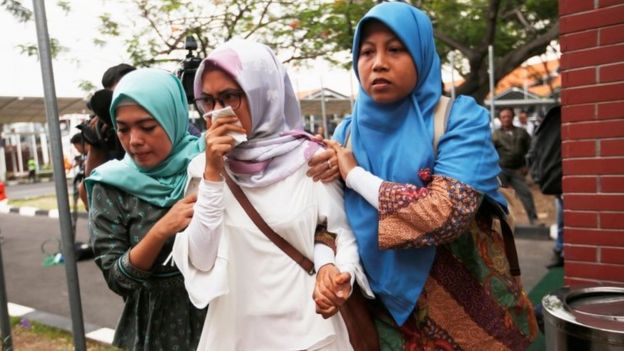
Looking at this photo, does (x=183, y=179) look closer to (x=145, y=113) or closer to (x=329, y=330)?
(x=145, y=113)

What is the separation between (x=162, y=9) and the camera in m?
6.18

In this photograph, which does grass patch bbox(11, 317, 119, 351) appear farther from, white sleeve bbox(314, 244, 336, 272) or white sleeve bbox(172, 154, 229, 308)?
white sleeve bbox(314, 244, 336, 272)

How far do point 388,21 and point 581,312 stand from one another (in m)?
1.08

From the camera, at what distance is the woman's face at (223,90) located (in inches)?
56.6

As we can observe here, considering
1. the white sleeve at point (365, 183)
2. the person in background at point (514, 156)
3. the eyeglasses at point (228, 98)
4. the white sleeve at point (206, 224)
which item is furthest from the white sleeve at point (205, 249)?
the person in background at point (514, 156)

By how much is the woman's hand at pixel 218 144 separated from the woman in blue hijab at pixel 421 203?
32 cm

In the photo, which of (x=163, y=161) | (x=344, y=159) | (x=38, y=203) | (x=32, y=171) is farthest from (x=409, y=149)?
(x=32, y=171)

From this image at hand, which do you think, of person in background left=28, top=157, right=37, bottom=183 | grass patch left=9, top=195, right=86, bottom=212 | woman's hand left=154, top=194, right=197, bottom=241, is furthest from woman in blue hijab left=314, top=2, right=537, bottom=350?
person in background left=28, top=157, right=37, bottom=183

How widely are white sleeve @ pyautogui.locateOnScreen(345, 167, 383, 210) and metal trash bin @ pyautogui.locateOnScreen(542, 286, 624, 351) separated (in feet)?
2.39

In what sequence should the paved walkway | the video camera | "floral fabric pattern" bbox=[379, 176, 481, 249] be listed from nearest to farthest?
"floral fabric pattern" bbox=[379, 176, 481, 249]
the video camera
the paved walkway

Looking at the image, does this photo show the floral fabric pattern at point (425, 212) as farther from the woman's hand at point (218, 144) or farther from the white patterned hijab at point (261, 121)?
the woman's hand at point (218, 144)

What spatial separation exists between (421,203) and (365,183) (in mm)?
159

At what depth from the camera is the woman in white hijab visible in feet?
4.69

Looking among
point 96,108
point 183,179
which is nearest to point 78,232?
Result: point 96,108
